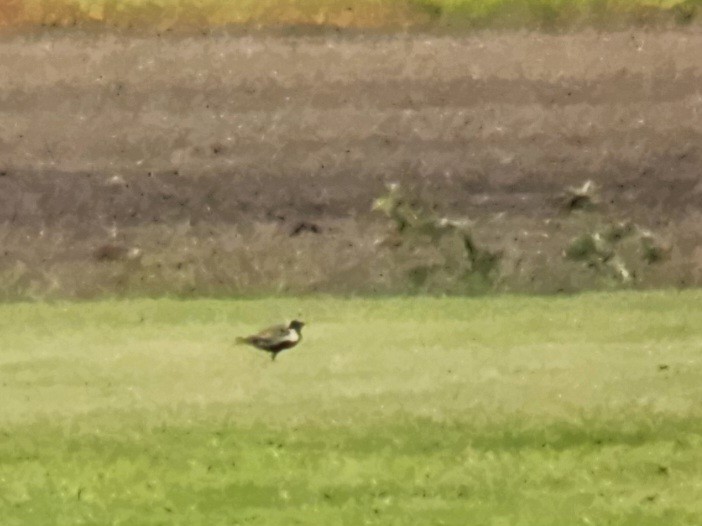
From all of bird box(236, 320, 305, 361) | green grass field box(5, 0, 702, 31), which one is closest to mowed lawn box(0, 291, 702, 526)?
bird box(236, 320, 305, 361)

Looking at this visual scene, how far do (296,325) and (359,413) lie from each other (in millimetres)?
184

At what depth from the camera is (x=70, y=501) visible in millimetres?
1231

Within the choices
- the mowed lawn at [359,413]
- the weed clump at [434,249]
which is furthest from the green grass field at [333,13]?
the mowed lawn at [359,413]

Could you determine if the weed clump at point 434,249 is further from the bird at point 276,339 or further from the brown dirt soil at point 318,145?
the bird at point 276,339

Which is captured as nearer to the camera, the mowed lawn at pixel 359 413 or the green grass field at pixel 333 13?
the mowed lawn at pixel 359 413

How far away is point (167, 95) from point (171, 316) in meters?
0.40

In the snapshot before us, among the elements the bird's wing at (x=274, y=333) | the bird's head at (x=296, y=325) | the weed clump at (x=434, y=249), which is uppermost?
the weed clump at (x=434, y=249)

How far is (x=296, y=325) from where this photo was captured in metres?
1.33

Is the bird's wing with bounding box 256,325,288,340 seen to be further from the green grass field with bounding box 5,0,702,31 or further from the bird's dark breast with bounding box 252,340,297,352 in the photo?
the green grass field with bounding box 5,0,702,31

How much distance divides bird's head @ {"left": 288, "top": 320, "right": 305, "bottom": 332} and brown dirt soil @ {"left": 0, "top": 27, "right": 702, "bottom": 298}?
0.08 m

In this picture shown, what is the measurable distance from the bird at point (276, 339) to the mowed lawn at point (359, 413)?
0.05 ft

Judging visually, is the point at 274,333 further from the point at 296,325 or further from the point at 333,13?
the point at 333,13

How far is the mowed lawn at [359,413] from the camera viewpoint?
1.22 meters

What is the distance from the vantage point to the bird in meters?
1.31
